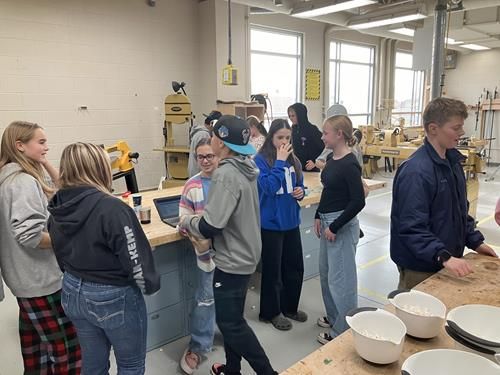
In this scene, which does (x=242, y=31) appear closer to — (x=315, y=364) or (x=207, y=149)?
(x=207, y=149)

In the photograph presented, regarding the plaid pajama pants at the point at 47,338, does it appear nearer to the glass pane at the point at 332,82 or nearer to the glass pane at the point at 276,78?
the glass pane at the point at 276,78

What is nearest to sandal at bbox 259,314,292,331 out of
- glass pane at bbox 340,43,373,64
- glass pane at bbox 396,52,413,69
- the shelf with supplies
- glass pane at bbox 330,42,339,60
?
the shelf with supplies

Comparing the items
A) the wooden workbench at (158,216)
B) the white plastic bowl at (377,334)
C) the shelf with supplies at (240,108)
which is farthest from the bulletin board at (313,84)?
the white plastic bowl at (377,334)

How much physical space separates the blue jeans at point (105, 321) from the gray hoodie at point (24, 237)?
33 cm

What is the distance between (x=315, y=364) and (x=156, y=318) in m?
1.69

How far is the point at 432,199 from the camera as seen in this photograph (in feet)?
5.61

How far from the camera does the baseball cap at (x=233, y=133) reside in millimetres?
1814

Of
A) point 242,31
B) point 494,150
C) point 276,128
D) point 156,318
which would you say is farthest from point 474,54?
point 156,318

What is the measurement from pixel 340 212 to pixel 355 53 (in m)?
8.31

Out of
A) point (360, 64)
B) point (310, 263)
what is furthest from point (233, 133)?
point (360, 64)

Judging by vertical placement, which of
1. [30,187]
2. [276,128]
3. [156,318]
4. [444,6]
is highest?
[444,6]

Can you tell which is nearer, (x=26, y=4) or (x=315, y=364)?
(x=315, y=364)

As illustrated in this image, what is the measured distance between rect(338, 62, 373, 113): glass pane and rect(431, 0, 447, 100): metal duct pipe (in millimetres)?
Answer: 5360

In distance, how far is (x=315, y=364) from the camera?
3.62 ft
